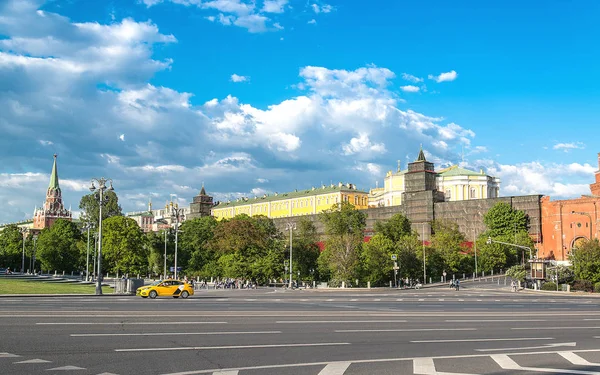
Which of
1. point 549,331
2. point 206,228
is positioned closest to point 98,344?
point 549,331

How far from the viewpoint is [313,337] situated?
60.8 ft

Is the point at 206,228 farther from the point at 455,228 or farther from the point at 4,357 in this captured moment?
the point at 4,357

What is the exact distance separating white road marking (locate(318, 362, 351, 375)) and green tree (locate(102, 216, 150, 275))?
95.4m

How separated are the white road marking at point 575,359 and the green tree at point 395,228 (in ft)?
368

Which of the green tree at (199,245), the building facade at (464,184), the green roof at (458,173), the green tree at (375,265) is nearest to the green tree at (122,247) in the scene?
the green tree at (199,245)

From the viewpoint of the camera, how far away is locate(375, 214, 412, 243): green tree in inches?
5044

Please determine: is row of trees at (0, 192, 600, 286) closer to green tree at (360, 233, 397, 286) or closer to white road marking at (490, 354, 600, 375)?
green tree at (360, 233, 397, 286)

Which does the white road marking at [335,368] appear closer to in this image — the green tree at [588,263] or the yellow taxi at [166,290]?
the yellow taxi at [166,290]

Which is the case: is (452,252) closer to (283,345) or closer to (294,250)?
(294,250)

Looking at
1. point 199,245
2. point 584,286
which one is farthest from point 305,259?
point 584,286

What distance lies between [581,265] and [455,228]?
50728 mm

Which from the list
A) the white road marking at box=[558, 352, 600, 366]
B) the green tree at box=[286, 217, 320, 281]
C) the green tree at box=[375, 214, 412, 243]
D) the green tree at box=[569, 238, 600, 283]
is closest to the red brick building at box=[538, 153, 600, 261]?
the green tree at box=[375, 214, 412, 243]

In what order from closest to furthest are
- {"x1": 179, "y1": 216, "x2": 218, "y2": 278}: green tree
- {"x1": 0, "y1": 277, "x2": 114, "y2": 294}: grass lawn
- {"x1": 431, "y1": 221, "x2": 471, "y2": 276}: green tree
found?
{"x1": 0, "y1": 277, "x2": 114, "y2": 294}: grass lawn, {"x1": 431, "y1": 221, "x2": 471, "y2": 276}: green tree, {"x1": 179, "y1": 216, "x2": 218, "y2": 278}: green tree

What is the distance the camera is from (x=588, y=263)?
249 ft
